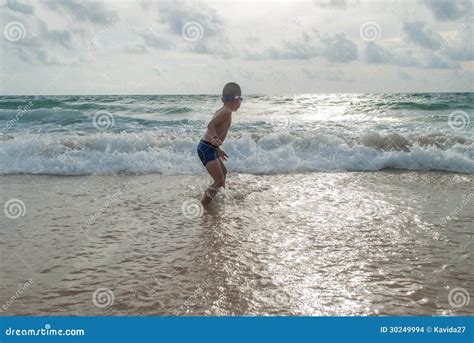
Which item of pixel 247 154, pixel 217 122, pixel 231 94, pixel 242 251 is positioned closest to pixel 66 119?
pixel 247 154

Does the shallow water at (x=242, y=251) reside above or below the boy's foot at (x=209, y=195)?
below

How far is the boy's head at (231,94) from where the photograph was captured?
17.5ft

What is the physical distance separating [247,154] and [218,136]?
4151mm

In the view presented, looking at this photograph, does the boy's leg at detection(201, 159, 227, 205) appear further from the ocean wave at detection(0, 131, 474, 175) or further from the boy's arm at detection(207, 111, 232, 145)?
the ocean wave at detection(0, 131, 474, 175)

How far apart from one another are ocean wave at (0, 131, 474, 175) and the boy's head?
9.96 ft

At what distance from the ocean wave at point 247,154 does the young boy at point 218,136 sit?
265 cm

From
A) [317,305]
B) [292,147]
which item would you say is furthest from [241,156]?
[317,305]

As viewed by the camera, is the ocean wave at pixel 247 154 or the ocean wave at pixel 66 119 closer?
the ocean wave at pixel 247 154

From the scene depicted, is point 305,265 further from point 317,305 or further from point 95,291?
point 95,291

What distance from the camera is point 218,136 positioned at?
217 inches

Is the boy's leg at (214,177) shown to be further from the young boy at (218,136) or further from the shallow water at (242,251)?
the shallow water at (242,251)

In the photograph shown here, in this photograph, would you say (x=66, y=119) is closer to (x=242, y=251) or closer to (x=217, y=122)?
(x=217, y=122)

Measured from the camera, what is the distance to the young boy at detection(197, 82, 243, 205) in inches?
211

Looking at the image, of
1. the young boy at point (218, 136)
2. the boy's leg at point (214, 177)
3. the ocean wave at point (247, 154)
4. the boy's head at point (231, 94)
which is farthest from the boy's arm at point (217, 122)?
the ocean wave at point (247, 154)
